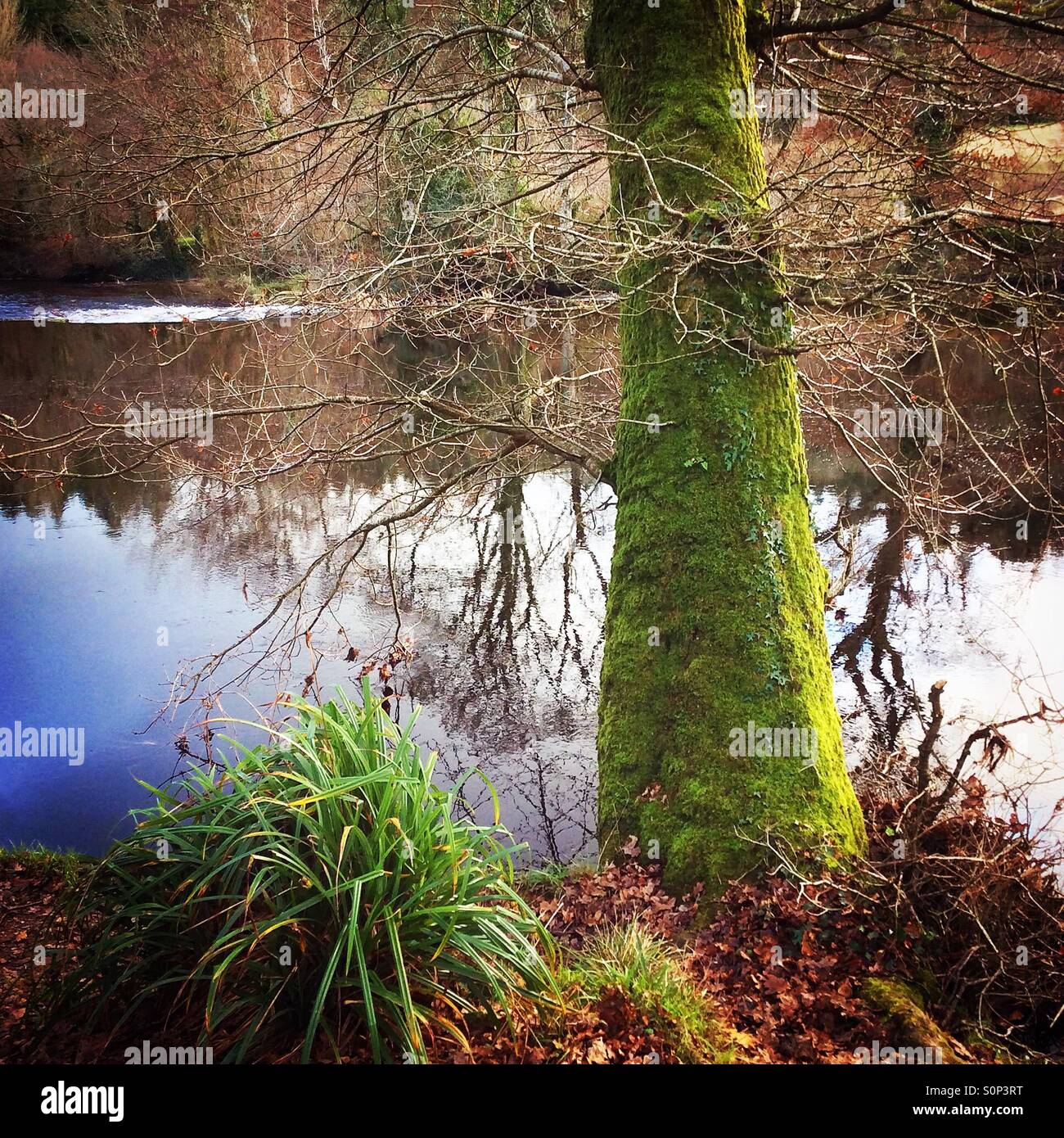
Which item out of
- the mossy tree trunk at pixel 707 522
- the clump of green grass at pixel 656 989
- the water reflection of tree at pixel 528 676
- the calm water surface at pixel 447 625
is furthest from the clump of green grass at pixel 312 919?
the water reflection of tree at pixel 528 676

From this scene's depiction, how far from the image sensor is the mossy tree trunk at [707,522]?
4250 mm

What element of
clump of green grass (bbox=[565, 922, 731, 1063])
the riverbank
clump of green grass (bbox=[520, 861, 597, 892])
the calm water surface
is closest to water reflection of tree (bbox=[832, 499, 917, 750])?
the calm water surface

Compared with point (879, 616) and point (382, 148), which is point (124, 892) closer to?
point (382, 148)

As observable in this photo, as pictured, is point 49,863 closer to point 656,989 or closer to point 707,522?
point 656,989

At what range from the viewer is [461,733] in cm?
778

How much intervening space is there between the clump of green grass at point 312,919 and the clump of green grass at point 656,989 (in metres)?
0.23

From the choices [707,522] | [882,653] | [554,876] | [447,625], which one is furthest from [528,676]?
[707,522]

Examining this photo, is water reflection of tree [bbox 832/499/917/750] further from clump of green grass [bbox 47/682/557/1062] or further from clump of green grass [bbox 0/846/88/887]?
clump of green grass [bbox 0/846/88/887]

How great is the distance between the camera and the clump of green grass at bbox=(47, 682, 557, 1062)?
254 cm

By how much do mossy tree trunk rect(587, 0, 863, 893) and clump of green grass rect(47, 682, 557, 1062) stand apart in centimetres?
160

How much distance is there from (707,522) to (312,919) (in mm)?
2806

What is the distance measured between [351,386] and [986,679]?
40.0 ft

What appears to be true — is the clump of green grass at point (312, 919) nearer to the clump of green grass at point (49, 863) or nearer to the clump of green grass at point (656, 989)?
the clump of green grass at point (656, 989)
